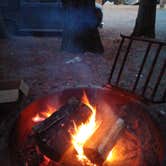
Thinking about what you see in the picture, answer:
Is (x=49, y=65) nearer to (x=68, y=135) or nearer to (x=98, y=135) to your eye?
(x=68, y=135)

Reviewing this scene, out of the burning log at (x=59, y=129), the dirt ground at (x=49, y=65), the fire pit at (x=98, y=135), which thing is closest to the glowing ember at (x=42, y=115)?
the fire pit at (x=98, y=135)

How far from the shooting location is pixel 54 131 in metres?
2.96

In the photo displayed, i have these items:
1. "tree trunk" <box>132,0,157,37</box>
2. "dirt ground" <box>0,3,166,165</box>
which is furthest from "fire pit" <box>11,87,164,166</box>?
"tree trunk" <box>132,0,157,37</box>

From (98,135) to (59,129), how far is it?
16.7 inches

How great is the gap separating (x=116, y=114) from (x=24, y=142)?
1155mm

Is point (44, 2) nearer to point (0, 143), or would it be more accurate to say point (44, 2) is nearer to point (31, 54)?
point (31, 54)

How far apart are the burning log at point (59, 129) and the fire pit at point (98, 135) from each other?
0.01m

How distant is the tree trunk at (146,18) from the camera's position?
30.4 ft

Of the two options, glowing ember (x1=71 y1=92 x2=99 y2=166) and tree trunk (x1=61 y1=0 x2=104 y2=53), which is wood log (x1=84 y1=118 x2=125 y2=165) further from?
tree trunk (x1=61 y1=0 x2=104 y2=53)

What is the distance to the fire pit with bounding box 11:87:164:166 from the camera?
2.90 meters

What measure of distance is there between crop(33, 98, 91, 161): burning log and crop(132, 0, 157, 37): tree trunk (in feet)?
22.0

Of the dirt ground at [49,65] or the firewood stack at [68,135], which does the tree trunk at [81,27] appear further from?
the firewood stack at [68,135]

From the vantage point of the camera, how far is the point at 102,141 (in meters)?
2.83

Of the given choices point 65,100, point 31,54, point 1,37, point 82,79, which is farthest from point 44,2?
point 65,100
